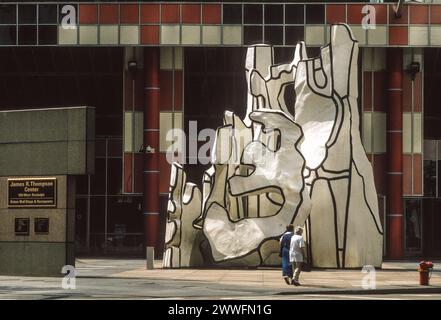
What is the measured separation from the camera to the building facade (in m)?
53.6

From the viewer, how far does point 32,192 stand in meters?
34.6

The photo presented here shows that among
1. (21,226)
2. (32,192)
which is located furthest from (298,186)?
(21,226)

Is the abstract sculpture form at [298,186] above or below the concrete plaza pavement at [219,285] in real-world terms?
above

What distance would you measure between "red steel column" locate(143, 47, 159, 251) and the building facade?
0.18 feet

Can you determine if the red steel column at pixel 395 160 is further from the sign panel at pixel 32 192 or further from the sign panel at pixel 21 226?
the sign panel at pixel 21 226

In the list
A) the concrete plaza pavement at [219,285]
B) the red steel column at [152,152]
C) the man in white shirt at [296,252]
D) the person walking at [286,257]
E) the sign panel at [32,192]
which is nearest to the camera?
the concrete plaza pavement at [219,285]

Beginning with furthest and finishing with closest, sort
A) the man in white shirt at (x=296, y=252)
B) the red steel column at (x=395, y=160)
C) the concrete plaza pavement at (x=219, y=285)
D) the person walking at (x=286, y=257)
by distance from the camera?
the red steel column at (x=395, y=160), the person walking at (x=286, y=257), the man in white shirt at (x=296, y=252), the concrete plaza pavement at (x=219, y=285)

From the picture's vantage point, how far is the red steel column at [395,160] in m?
53.5

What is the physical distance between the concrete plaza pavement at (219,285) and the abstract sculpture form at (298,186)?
1.13 metres

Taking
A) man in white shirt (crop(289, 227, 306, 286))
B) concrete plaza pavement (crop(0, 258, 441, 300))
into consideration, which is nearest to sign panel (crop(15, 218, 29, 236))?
concrete plaza pavement (crop(0, 258, 441, 300))

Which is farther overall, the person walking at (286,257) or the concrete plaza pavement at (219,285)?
the person walking at (286,257)

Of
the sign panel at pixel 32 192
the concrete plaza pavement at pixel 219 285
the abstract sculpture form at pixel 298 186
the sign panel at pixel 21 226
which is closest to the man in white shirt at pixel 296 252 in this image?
the concrete plaza pavement at pixel 219 285

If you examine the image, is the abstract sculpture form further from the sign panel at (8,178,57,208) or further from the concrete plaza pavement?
the sign panel at (8,178,57,208)
